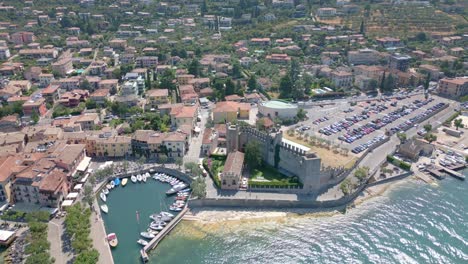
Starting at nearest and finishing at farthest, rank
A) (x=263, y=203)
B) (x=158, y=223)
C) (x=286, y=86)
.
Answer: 1. (x=158, y=223)
2. (x=263, y=203)
3. (x=286, y=86)

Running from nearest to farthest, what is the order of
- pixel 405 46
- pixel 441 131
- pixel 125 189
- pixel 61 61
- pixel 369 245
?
pixel 369 245, pixel 125 189, pixel 441 131, pixel 61 61, pixel 405 46

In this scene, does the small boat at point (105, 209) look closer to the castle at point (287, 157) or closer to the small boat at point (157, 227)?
the small boat at point (157, 227)

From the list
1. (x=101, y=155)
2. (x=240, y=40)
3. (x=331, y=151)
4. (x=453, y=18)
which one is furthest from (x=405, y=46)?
(x=101, y=155)

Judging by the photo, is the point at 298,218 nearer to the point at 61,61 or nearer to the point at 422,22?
the point at 61,61

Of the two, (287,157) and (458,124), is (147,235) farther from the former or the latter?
(458,124)

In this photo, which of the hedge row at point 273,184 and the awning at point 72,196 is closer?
the awning at point 72,196

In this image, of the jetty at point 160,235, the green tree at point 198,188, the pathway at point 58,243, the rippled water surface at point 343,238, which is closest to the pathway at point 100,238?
the pathway at point 58,243

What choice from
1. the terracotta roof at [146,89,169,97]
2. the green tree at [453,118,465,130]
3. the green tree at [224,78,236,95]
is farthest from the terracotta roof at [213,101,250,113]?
the green tree at [453,118,465,130]

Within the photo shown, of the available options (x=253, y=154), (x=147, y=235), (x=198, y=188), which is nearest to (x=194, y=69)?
(x=253, y=154)
